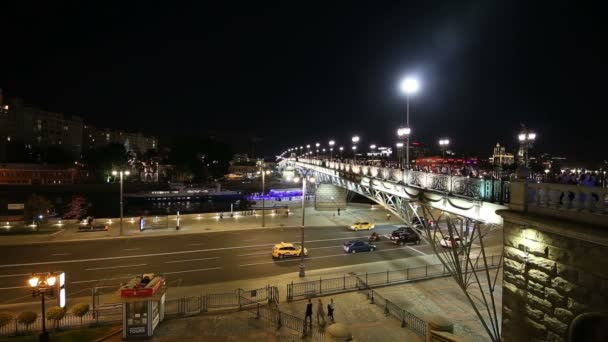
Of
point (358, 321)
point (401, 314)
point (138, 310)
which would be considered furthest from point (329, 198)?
point (138, 310)

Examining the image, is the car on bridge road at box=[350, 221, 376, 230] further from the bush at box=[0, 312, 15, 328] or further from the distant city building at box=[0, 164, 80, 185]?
the distant city building at box=[0, 164, 80, 185]

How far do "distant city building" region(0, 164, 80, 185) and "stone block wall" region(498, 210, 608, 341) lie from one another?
105432 millimetres

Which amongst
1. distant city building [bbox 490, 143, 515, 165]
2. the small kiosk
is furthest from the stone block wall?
distant city building [bbox 490, 143, 515, 165]

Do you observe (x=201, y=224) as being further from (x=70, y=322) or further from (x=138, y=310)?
(x=138, y=310)

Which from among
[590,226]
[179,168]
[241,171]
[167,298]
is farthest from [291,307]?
[241,171]

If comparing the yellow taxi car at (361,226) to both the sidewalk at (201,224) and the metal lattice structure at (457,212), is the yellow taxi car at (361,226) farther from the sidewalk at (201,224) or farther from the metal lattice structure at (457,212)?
the metal lattice structure at (457,212)

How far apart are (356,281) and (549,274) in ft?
41.0

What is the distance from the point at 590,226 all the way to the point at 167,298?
1767 cm

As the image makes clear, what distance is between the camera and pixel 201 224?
122 ft

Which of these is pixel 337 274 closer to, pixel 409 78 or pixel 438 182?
pixel 438 182

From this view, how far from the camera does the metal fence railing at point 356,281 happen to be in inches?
703

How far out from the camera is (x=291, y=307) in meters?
16.3

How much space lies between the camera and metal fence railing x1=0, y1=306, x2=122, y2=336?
43.5 ft

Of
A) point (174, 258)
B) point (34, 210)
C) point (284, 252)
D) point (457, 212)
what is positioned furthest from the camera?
point (34, 210)
